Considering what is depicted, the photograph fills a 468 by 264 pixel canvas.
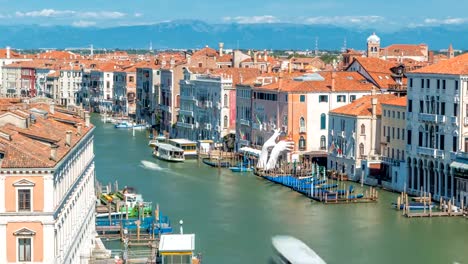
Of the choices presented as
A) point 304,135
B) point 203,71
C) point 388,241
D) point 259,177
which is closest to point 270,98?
point 304,135

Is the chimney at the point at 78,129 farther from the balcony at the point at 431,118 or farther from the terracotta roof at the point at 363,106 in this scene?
the terracotta roof at the point at 363,106

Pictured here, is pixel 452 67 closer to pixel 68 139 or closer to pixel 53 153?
pixel 68 139

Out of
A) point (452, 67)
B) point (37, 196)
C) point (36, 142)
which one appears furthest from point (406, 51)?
point (37, 196)

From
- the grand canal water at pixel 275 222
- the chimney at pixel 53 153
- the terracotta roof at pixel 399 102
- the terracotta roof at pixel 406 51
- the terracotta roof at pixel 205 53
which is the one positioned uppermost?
the terracotta roof at pixel 406 51

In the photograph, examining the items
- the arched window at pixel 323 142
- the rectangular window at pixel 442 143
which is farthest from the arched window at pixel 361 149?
the rectangular window at pixel 442 143

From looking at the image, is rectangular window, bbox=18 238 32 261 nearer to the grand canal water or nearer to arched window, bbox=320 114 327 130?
the grand canal water
